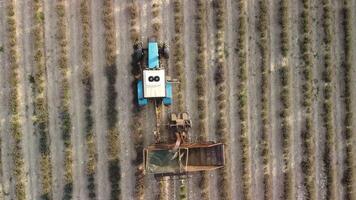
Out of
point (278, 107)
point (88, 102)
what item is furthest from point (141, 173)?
point (278, 107)

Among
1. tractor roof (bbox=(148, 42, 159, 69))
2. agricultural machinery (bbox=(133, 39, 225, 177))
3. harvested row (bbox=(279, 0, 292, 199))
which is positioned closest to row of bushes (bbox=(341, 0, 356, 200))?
harvested row (bbox=(279, 0, 292, 199))

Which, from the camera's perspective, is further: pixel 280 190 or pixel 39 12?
pixel 280 190

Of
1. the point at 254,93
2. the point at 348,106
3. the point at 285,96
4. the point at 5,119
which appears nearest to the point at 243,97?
the point at 254,93

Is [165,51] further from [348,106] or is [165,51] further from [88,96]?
[348,106]

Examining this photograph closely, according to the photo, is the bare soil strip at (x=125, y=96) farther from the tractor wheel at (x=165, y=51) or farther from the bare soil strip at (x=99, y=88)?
the tractor wheel at (x=165, y=51)

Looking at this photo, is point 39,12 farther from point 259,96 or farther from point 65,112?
point 259,96

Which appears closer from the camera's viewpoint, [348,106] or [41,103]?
[41,103]
